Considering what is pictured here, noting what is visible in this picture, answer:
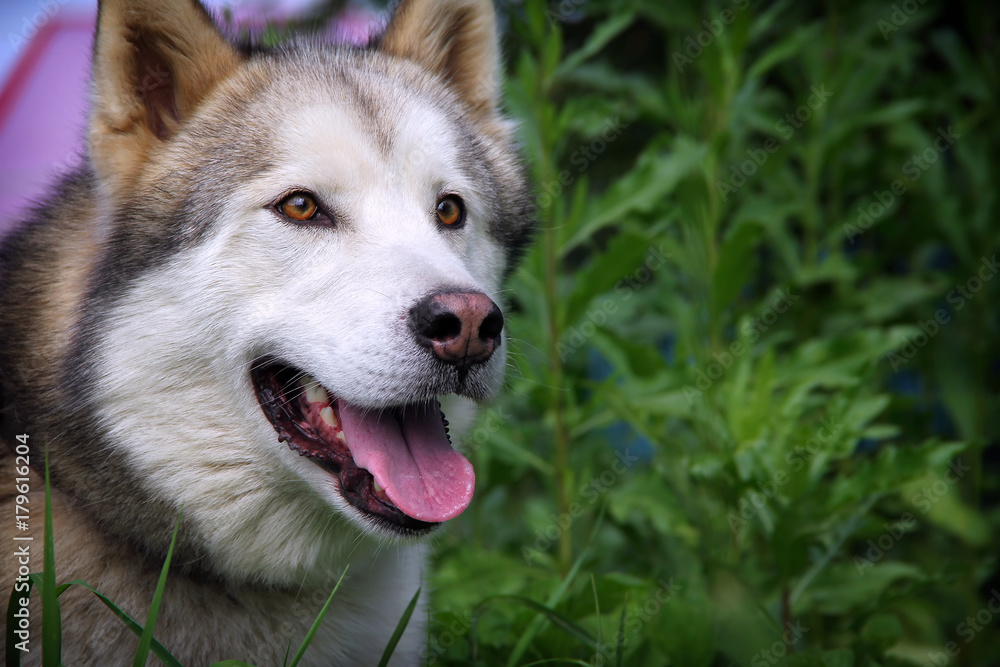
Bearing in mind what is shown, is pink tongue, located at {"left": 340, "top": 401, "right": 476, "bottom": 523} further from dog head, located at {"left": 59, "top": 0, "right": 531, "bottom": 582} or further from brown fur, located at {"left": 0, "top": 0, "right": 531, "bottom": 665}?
brown fur, located at {"left": 0, "top": 0, "right": 531, "bottom": 665}

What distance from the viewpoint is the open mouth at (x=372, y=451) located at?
2080mm

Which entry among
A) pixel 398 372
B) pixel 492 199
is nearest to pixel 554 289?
pixel 492 199

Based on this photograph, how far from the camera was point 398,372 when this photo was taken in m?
2.01

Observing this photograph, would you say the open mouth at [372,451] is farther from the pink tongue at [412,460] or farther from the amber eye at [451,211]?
the amber eye at [451,211]

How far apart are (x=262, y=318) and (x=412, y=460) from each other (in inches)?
22.0

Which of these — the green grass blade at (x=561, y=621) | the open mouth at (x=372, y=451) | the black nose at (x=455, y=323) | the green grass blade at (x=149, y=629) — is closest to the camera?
the green grass blade at (x=149, y=629)

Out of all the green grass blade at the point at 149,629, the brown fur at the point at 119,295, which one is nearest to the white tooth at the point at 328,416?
the brown fur at the point at 119,295

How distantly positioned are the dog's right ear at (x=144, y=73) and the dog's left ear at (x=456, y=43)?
701mm

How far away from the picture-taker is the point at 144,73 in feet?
7.44

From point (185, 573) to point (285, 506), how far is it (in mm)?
307

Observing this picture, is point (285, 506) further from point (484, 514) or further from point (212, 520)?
point (484, 514)

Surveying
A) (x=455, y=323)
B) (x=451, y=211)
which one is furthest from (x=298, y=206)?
(x=455, y=323)

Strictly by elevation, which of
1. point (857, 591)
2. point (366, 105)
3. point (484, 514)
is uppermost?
point (366, 105)

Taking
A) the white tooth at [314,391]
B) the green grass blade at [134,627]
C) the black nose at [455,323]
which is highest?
the black nose at [455,323]
